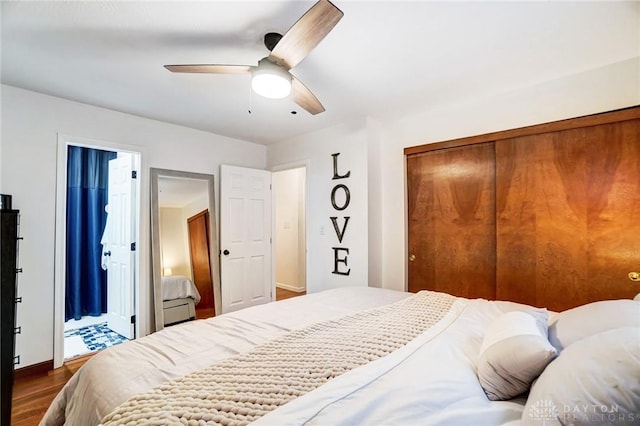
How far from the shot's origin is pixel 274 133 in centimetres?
373

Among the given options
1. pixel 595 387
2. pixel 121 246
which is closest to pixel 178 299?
pixel 121 246

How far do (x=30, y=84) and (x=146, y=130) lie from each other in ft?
3.13

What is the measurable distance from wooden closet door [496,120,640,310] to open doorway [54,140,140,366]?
3.69 meters

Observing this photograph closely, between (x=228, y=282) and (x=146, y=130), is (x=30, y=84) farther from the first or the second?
(x=228, y=282)

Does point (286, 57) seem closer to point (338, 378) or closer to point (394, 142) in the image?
point (338, 378)

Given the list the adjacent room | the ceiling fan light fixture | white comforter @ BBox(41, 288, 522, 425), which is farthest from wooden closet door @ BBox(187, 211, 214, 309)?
the ceiling fan light fixture

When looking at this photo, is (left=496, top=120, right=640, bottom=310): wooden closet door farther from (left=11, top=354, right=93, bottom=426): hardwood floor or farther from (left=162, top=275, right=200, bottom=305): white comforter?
(left=11, top=354, right=93, bottom=426): hardwood floor

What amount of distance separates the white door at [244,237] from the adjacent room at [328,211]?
0.03m

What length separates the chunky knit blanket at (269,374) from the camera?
2.49 ft

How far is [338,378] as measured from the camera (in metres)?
0.91

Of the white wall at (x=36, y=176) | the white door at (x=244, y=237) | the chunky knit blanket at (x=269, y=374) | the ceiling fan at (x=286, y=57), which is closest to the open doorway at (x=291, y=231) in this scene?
the white door at (x=244, y=237)

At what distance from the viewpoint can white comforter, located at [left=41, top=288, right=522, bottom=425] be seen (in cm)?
77

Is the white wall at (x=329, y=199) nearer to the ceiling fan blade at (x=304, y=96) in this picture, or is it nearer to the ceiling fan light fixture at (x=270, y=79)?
the ceiling fan blade at (x=304, y=96)

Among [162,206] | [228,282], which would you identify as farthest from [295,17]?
[228,282]
